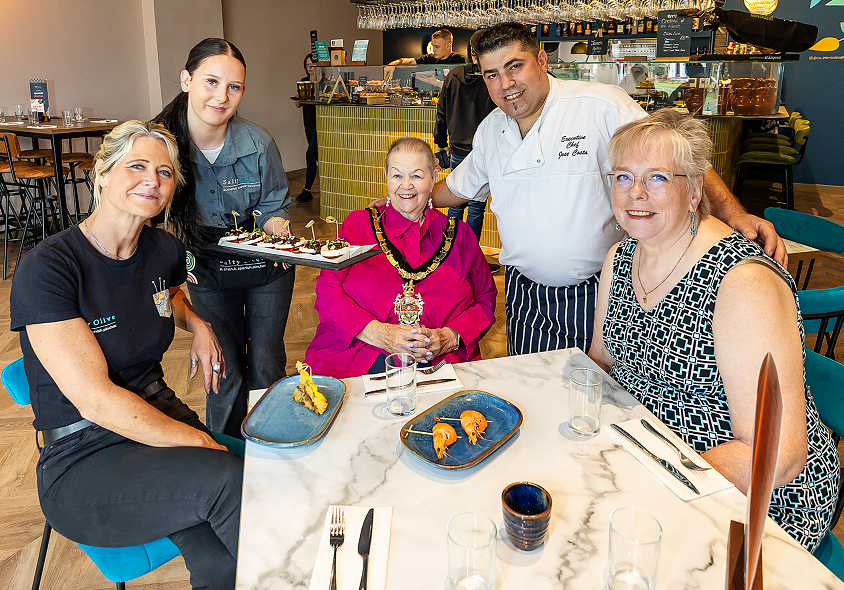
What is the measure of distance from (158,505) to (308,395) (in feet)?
1.34

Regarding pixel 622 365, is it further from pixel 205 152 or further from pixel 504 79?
pixel 205 152

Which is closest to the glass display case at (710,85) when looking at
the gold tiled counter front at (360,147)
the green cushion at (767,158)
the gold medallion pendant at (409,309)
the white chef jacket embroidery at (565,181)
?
the gold tiled counter front at (360,147)

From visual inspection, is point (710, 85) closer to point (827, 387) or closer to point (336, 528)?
point (827, 387)

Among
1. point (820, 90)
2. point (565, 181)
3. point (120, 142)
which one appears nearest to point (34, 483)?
point (120, 142)

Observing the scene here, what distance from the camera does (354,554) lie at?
3.30ft

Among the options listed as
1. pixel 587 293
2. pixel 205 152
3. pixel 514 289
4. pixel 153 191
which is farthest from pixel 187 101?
pixel 587 293

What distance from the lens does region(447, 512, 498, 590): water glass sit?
893 mm

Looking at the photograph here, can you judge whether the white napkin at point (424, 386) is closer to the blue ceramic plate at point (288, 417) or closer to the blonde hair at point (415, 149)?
the blue ceramic plate at point (288, 417)

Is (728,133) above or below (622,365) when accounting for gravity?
above

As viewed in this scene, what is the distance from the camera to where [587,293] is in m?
2.23

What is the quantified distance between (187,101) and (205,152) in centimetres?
18

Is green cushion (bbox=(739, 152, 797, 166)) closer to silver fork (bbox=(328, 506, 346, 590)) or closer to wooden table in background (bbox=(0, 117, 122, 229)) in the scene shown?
wooden table in background (bbox=(0, 117, 122, 229))

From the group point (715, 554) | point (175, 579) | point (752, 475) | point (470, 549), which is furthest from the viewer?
point (175, 579)

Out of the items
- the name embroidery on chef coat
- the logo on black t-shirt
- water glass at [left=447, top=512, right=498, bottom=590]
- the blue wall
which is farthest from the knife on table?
the blue wall
